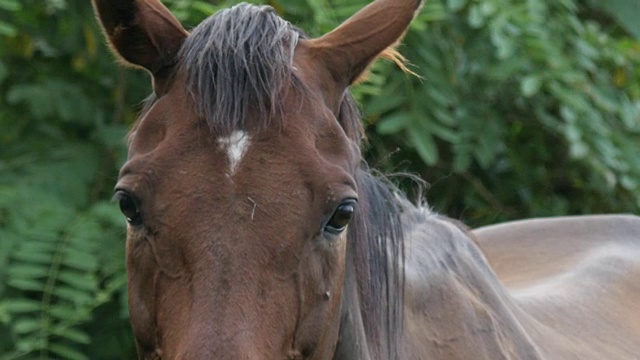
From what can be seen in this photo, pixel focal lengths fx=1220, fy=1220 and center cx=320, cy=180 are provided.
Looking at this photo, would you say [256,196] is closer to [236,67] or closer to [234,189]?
[234,189]

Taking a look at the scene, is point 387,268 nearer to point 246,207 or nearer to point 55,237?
point 246,207

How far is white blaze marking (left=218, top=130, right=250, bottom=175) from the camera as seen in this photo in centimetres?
191

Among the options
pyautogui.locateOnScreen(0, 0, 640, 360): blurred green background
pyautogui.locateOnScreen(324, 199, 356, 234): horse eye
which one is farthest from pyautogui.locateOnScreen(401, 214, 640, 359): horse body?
pyautogui.locateOnScreen(324, 199, 356, 234): horse eye

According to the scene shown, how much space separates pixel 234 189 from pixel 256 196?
1.4 inches

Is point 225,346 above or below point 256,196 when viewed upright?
below

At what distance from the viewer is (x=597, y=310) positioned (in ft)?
11.3

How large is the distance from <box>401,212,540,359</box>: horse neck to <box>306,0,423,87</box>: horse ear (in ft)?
2.07

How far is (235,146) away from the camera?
1925 mm

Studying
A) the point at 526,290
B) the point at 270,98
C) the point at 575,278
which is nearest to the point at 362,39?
the point at 270,98

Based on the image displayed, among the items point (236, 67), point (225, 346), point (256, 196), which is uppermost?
point (236, 67)

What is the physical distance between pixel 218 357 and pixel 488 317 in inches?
43.1

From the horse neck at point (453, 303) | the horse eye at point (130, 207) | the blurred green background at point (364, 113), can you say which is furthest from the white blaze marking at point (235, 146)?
the blurred green background at point (364, 113)

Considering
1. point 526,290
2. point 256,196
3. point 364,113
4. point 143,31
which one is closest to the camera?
→ point 256,196

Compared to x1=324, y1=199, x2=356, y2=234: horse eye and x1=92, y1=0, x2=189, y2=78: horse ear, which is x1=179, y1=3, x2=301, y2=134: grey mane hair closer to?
x1=92, y1=0, x2=189, y2=78: horse ear
